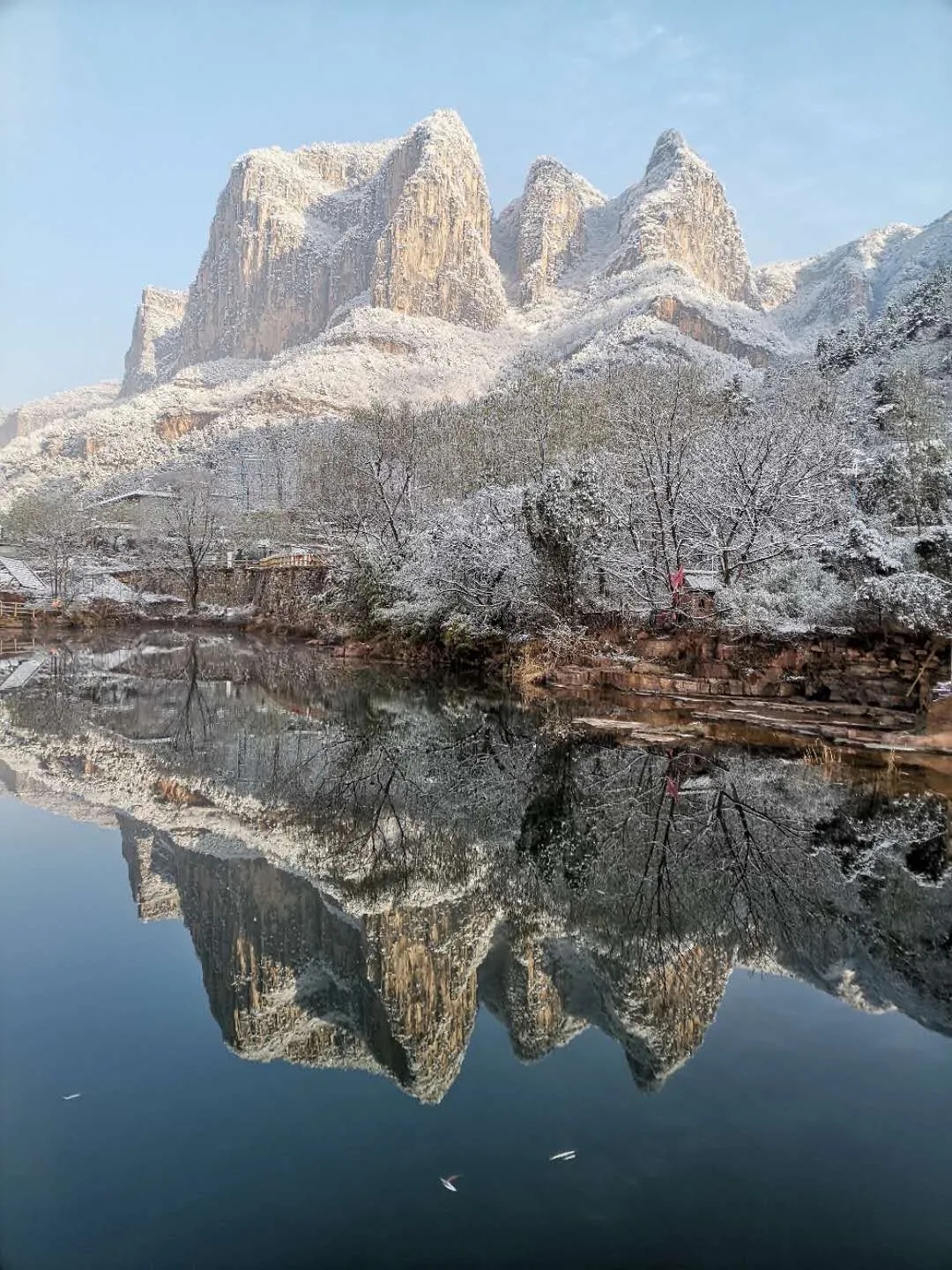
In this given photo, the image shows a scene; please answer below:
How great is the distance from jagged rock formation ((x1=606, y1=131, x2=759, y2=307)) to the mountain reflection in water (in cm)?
14256

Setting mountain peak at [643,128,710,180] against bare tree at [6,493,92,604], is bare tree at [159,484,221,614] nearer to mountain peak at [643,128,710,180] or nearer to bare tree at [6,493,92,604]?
bare tree at [6,493,92,604]

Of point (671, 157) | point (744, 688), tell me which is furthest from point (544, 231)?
point (744, 688)

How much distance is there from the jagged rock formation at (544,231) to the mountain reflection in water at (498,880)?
166 m

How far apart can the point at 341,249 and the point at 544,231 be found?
44289 millimetres

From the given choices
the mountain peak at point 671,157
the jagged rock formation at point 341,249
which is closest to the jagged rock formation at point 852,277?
the mountain peak at point 671,157

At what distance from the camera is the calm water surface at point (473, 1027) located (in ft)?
10.3

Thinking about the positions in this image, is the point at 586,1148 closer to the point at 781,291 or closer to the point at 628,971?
the point at 628,971

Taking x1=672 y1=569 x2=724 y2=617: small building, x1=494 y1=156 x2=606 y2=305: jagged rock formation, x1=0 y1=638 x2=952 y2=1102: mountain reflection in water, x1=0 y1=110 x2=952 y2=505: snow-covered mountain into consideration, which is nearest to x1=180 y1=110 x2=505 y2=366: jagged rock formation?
x1=0 y1=110 x2=952 y2=505: snow-covered mountain

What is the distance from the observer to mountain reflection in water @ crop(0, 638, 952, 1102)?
4.75 metres

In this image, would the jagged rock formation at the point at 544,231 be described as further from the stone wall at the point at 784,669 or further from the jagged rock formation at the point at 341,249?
the stone wall at the point at 784,669

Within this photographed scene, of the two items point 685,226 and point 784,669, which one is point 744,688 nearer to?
point 784,669

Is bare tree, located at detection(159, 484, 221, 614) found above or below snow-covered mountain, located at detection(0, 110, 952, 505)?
below

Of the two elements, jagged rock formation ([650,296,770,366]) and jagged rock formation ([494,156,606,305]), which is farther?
jagged rock formation ([494,156,606,305])

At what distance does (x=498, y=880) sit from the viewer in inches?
268
